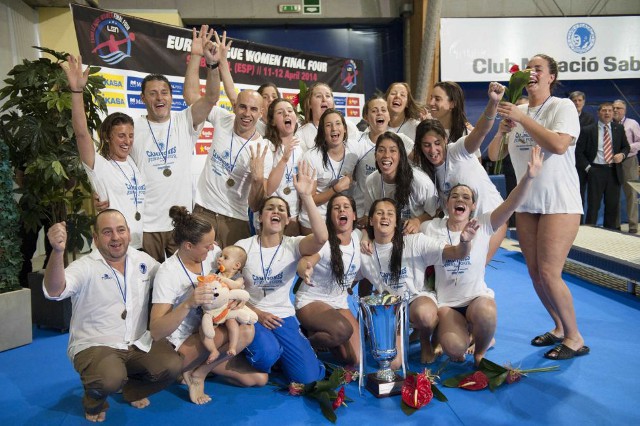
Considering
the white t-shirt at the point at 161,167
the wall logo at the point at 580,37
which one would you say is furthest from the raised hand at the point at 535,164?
the wall logo at the point at 580,37

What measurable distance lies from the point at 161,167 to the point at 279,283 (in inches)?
49.5

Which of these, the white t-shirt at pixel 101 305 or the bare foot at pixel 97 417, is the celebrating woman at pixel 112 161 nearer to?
the white t-shirt at pixel 101 305

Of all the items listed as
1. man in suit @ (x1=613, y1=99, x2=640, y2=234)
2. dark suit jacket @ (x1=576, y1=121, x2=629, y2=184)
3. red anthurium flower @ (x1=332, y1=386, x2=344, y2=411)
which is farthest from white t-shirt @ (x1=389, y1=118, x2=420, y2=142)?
man in suit @ (x1=613, y1=99, x2=640, y2=234)

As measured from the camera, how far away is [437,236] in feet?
13.5

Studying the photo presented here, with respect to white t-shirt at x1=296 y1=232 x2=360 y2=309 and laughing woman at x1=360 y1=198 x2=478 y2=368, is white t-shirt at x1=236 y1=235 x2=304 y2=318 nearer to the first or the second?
white t-shirt at x1=296 y1=232 x2=360 y2=309

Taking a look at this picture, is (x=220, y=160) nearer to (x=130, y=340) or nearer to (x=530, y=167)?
(x=130, y=340)

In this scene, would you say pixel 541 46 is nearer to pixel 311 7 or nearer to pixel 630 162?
pixel 630 162

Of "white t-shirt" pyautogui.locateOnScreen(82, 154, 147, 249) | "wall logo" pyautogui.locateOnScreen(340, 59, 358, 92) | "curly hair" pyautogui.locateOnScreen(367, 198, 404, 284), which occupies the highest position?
"wall logo" pyautogui.locateOnScreen(340, 59, 358, 92)

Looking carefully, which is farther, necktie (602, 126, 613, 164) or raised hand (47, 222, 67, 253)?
necktie (602, 126, 613, 164)

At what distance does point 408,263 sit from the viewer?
4016mm

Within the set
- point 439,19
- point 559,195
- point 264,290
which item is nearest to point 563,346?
point 559,195

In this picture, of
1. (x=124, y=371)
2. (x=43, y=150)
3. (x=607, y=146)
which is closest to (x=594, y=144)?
(x=607, y=146)

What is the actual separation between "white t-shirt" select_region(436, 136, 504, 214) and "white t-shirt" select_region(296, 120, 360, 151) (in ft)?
3.07

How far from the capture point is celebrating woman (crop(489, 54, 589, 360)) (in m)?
3.82
